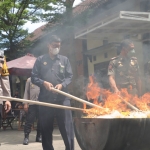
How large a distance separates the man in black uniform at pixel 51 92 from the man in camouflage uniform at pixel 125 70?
0.78 metres

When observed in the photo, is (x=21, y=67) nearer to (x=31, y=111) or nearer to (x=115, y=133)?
(x=31, y=111)

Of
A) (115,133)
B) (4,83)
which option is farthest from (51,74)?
(115,133)

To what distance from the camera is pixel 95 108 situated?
4652 mm

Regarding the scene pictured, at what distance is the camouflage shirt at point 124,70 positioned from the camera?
5.73 m

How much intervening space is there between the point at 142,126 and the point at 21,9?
1433 centimetres

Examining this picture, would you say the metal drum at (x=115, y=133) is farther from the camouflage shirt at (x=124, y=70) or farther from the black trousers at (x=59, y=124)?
the camouflage shirt at (x=124, y=70)

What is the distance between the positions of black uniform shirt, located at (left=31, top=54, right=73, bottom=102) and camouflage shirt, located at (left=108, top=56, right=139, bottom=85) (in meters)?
0.77

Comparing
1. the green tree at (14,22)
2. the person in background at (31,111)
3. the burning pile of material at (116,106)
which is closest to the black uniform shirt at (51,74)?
the burning pile of material at (116,106)

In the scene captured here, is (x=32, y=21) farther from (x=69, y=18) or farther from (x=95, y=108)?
(x=95, y=108)

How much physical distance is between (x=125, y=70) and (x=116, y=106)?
1.07 meters

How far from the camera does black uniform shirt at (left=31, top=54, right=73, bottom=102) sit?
210 inches

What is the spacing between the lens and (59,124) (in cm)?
536

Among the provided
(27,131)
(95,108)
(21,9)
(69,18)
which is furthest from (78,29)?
(21,9)

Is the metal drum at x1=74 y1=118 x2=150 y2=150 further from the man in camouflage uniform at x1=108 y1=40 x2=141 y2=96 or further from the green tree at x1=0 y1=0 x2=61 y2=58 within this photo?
the green tree at x1=0 y1=0 x2=61 y2=58
